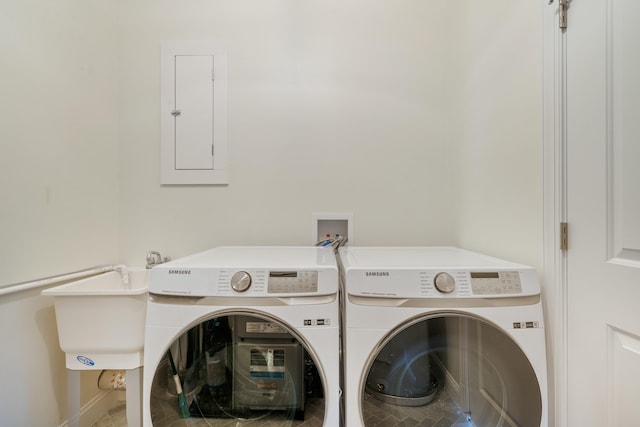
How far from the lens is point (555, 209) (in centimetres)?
86

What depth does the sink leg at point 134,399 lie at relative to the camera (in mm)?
1059

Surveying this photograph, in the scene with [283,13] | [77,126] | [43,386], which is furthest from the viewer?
[283,13]

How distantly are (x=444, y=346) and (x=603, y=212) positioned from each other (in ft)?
1.99

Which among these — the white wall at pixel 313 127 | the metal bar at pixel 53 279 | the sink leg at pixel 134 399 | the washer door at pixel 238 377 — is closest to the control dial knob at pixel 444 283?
the washer door at pixel 238 377

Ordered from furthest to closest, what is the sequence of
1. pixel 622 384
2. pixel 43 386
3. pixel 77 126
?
pixel 77 126
pixel 43 386
pixel 622 384

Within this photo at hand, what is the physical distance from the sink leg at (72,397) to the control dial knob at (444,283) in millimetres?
1538

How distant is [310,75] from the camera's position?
1555mm

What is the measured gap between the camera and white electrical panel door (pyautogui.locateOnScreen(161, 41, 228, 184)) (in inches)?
60.9

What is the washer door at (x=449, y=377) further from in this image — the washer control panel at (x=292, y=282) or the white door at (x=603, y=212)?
the washer control panel at (x=292, y=282)

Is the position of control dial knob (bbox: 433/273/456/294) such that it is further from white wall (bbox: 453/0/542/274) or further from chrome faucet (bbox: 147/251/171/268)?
chrome faucet (bbox: 147/251/171/268)

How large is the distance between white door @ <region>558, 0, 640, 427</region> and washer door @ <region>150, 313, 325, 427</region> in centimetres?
84

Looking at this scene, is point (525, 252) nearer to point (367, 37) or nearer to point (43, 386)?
point (367, 37)

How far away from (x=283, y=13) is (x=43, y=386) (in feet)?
7.39

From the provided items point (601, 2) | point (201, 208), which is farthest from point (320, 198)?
point (601, 2)
